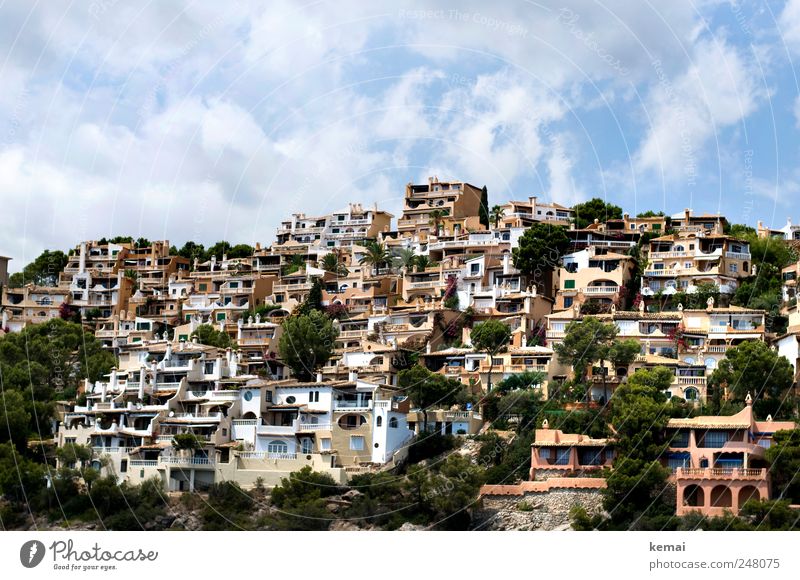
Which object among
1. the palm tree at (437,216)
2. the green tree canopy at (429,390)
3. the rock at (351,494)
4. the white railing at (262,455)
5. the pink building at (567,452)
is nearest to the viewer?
the pink building at (567,452)

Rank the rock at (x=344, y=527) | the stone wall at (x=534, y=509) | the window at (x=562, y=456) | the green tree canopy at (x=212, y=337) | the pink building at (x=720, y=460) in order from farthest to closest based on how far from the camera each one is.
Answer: the green tree canopy at (x=212, y=337), the window at (x=562, y=456), the rock at (x=344, y=527), the stone wall at (x=534, y=509), the pink building at (x=720, y=460)

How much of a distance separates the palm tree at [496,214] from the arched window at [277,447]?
3375 cm

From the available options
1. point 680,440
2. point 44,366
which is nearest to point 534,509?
point 680,440

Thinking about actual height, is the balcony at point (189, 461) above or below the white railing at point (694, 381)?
below

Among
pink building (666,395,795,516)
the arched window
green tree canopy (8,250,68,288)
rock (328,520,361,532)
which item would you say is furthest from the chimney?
pink building (666,395,795,516)

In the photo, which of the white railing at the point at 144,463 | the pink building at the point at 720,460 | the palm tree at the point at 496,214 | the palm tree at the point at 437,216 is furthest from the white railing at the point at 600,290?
the white railing at the point at 144,463

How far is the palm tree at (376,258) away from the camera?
90.7 meters

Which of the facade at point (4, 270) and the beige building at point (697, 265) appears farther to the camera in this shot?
the facade at point (4, 270)

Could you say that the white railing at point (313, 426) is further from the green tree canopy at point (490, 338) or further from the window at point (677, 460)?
the window at point (677, 460)

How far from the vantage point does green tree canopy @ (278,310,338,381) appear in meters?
74.1

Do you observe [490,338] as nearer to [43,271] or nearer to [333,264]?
[333,264]

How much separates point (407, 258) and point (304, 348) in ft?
55.5

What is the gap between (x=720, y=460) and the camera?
185 ft
